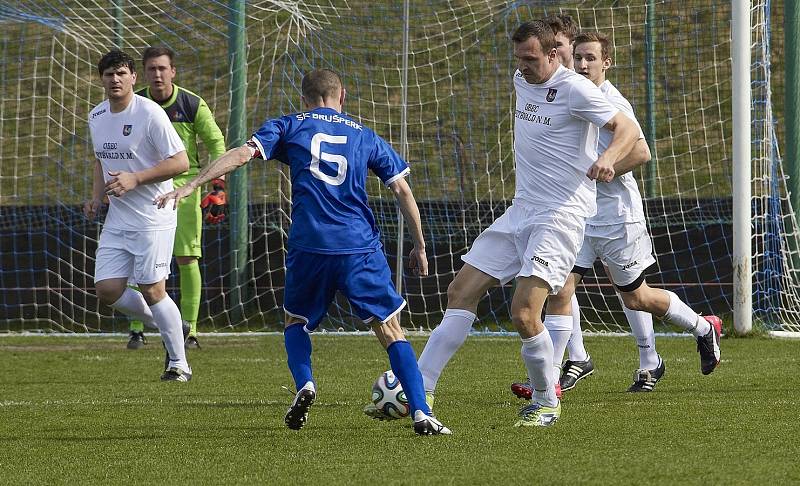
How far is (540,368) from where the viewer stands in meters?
6.14

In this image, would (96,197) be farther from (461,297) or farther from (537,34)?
(537,34)

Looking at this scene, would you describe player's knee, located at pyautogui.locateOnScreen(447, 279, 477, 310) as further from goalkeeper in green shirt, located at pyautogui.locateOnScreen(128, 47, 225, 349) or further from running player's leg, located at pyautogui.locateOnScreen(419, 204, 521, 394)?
goalkeeper in green shirt, located at pyautogui.locateOnScreen(128, 47, 225, 349)

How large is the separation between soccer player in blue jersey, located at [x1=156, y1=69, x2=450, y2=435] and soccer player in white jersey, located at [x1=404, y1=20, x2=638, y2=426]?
15.4 inches

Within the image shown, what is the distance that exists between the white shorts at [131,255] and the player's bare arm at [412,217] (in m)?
2.80

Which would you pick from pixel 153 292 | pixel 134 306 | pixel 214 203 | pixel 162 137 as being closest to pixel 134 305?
pixel 134 306

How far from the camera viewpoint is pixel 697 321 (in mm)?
7918

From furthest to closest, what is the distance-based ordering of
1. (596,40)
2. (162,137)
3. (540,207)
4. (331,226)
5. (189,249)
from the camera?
(189,249) < (162,137) < (596,40) < (540,207) < (331,226)

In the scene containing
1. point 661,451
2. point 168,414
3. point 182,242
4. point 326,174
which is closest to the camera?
point 661,451

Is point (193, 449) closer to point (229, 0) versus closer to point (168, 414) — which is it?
point (168, 414)

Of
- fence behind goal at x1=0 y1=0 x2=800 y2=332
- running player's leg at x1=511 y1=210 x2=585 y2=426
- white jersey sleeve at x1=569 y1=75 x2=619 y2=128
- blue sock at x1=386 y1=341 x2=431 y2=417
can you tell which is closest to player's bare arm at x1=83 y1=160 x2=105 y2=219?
blue sock at x1=386 y1=341 x2=431 y2=417

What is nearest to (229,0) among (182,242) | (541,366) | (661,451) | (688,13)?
(182,242)

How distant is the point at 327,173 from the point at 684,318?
284 cm

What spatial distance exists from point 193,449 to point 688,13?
9.33 metres

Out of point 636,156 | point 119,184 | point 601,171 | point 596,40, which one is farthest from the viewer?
point 119,184
